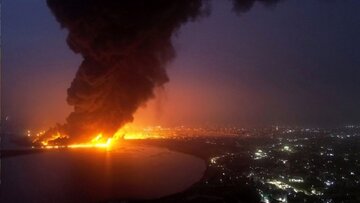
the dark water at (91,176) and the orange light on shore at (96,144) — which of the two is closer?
the dark water at (91,176)

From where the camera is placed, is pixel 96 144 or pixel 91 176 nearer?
pixel 91 176

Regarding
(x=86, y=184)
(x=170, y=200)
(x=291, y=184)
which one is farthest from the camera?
(x=291, y=184)

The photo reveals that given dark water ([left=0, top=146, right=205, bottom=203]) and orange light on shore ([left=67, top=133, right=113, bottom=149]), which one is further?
orange light on shore ([left=67, top=133, right=113, bottom=149])

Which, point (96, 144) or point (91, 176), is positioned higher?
point (96, 144)

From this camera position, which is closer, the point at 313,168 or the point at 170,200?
the point at 170,200

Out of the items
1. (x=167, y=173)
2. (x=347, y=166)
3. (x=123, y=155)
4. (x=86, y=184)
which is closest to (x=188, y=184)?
(x=167, y=173)

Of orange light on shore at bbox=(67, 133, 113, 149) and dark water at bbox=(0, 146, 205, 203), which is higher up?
orange light on shore at bbox=(67, 133, 113, 149)

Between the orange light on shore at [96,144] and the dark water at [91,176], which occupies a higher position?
the orange light on shore at [96,144]

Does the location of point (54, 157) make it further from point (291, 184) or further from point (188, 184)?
point (291, 184)
